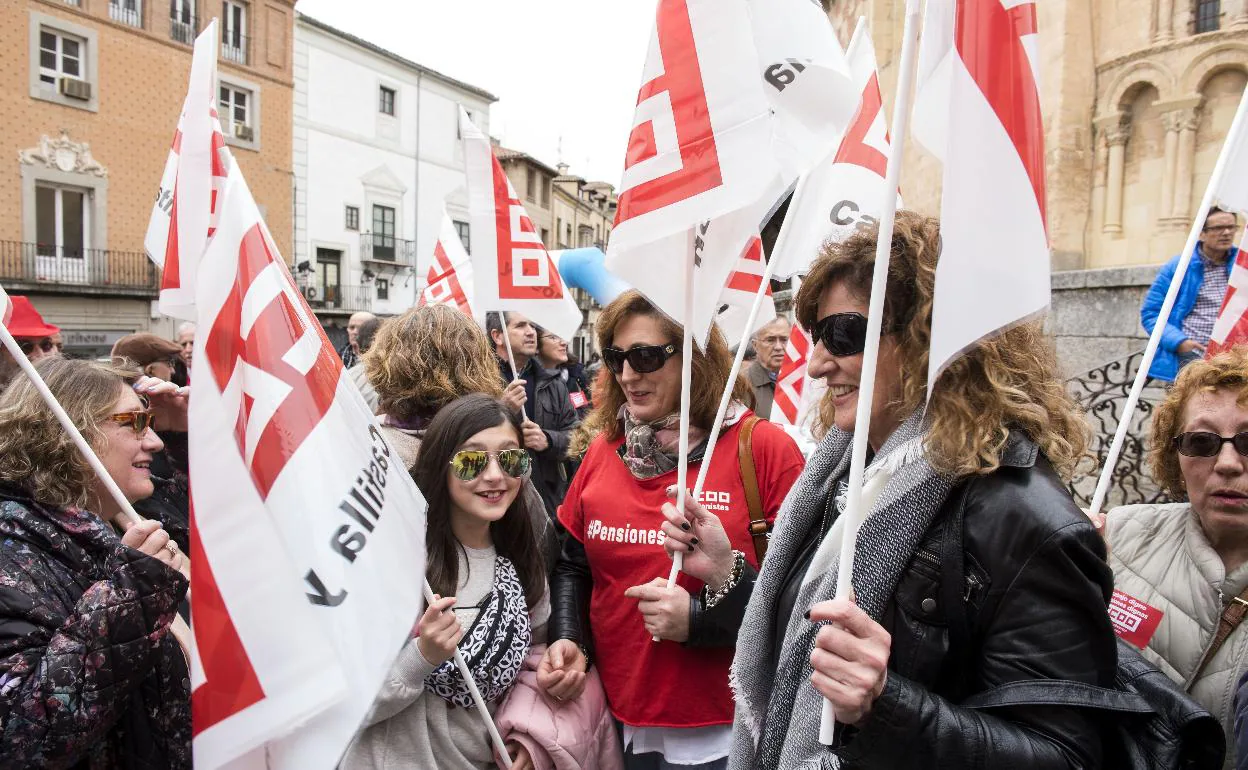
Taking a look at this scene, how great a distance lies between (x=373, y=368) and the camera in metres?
3.34

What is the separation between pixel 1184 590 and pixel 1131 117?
12658 mm

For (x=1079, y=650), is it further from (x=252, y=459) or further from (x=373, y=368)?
(x=373, y=368)

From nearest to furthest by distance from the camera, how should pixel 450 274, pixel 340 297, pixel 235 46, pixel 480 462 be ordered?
pixel 480 462 < pixel 450 274 < pixel 235 46 < pixel 340 297

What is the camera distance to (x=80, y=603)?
1.82 m

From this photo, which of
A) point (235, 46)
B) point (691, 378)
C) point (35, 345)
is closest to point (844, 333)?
point (691, 378)

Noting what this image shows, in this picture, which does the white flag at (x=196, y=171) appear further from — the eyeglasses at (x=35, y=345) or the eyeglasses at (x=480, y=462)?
the eyeglasses at (x=35, y=345)

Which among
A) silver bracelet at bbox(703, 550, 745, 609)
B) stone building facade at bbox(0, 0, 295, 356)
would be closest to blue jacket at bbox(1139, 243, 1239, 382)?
silver bracelet at bbox(703, 550, 745, 609)

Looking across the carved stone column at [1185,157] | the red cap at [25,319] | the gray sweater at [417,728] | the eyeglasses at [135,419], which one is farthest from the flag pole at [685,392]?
the carved stone column at [1185,157]

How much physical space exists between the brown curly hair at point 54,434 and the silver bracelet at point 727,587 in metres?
1.67

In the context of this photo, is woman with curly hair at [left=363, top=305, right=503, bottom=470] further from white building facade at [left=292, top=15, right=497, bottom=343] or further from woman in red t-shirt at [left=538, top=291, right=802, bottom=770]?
white building facade at [left=292, top=15, right=497, bottom=343]

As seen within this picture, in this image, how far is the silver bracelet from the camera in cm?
240

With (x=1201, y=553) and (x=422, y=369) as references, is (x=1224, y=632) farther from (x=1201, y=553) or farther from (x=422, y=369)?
(x=422, y=369)

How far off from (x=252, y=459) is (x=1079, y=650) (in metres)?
1.59

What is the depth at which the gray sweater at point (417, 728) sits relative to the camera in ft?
7.15
